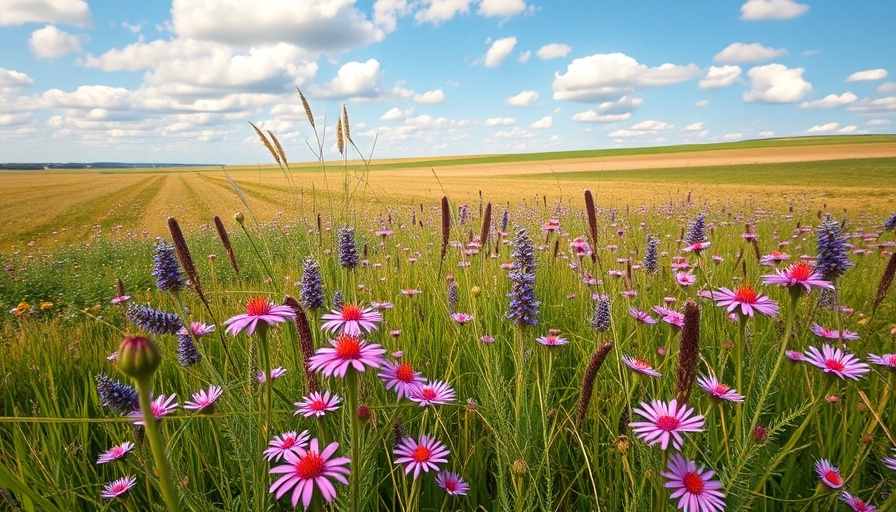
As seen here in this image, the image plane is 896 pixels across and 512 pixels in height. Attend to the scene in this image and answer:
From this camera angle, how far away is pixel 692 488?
1120 mm

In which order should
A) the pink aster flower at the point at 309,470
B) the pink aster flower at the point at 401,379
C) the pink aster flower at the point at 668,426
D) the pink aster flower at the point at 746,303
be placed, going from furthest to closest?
the pink aster flower at the point at 746,303, the pink aster flower at the point at 401,379, the pink aster flower at the point at 668,426, the pink aster flower at the point at 309,470

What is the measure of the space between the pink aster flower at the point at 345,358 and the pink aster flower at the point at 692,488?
759 millimetres

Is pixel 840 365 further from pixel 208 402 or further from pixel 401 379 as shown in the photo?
pixel 208 402

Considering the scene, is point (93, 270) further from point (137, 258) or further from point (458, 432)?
point (458, 432)

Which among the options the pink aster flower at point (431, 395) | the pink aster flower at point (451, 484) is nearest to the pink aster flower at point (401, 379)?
the pink aster flower at point (431, 395)

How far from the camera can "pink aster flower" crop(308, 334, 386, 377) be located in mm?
1024

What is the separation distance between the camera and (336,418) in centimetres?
189

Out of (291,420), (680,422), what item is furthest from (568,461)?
(291,420)

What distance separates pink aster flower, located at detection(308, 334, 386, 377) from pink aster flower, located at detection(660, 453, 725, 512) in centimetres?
76

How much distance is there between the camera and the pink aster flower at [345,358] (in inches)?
40.3

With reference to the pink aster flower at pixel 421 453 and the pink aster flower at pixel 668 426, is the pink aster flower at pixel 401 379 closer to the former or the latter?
the pink aster flower at pixel 421 453

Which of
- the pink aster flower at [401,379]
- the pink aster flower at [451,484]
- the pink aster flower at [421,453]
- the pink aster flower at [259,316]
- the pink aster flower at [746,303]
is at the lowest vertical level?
the pink aster flower at [451,484]

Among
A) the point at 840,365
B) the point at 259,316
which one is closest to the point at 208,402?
the point at 259,316

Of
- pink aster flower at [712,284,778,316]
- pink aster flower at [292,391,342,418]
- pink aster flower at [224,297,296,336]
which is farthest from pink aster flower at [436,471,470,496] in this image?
pink aster flower at [712,284,778,316]
